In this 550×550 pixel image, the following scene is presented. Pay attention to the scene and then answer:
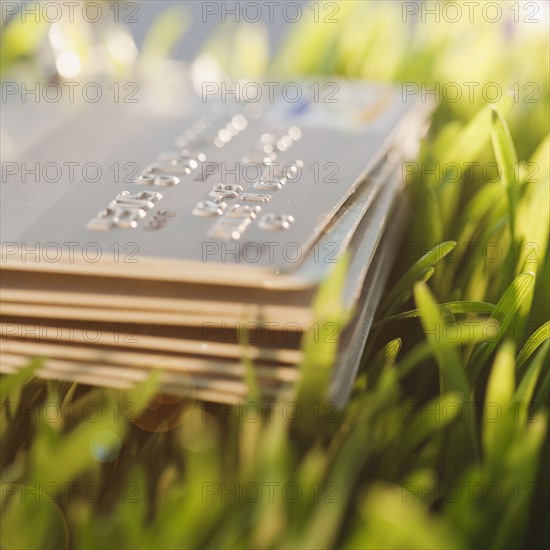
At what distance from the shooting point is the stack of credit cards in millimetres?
379

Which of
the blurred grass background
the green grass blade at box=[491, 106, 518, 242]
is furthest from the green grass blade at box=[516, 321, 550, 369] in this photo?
the green grass blade at box=[491, 106, 518, 242]

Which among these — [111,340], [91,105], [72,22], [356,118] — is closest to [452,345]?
[111,340]

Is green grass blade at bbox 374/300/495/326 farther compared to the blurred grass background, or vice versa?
green grass blade at bbox 374/300/495/326

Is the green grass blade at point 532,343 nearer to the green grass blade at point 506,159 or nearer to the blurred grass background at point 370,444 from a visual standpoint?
the blurred grass background at point 370,444

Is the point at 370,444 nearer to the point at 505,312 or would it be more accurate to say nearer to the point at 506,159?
the point at 505,312

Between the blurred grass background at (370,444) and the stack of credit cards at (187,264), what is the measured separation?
0.02 meters

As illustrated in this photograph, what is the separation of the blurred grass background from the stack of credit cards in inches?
0.8

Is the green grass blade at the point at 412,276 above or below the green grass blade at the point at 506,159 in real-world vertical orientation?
below

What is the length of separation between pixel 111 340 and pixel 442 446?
20 cm

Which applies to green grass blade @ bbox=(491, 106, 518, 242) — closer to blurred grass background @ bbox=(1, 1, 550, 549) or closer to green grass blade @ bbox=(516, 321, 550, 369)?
blurred grass background @ bbox=(1, 1, 550, 549)

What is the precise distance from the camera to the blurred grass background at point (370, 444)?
31cm

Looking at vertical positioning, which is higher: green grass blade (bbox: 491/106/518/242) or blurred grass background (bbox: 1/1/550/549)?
green grass blade (bbox: 491/106/518/242)

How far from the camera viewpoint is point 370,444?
36cm

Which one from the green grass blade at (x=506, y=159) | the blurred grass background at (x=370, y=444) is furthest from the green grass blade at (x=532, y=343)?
the green grass blade at (x=506, y=159)
